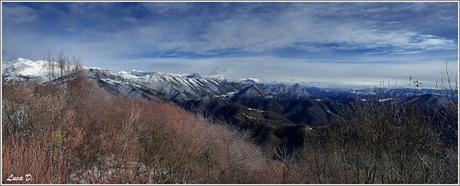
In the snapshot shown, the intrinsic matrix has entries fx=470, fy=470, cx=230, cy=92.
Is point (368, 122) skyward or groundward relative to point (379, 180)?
skyward

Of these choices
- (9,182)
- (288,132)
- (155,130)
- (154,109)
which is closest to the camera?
(9,182)

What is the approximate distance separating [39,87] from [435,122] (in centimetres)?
1694

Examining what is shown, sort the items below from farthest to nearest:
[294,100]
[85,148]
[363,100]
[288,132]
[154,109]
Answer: [294,100]
[288,132]
[154,109]
[85,148]
[363,100]

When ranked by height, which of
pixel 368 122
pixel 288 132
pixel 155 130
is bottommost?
pixel 288 132

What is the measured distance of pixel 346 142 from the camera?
9578 mm

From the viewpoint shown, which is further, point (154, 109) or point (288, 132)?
point (288, 132)

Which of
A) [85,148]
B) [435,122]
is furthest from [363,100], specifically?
[85,148]

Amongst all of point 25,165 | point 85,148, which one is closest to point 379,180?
point 25,165

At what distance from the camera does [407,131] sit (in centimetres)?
782

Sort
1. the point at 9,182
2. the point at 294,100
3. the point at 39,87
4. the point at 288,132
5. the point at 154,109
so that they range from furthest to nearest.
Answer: the point at 294,100 → the point at 288,132 → the point at 154,109 → the point at 39,87 → the point at 9,182

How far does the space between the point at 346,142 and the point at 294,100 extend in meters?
186

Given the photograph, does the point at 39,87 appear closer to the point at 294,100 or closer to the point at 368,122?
the point at 368,122

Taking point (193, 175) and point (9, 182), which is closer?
point (9, 182)

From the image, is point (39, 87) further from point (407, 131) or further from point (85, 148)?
point (407, 131)
